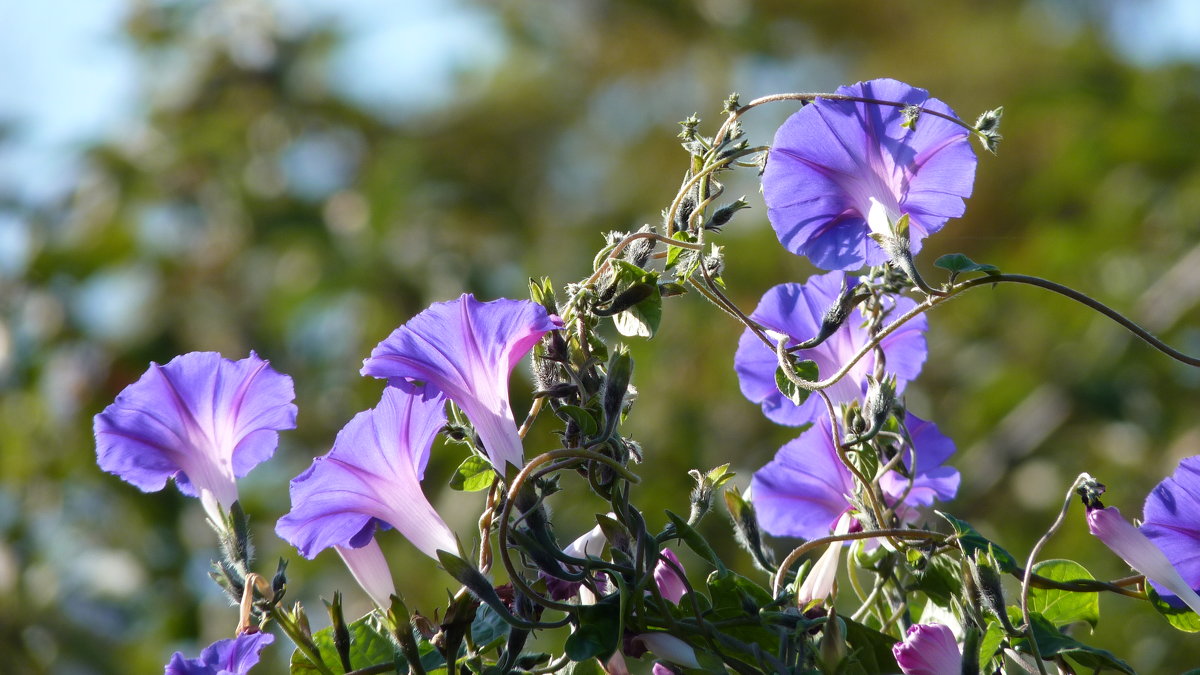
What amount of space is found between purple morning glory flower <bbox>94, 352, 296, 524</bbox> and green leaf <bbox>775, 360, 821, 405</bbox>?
0.94ft

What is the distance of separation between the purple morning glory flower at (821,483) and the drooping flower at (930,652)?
0.55 feet

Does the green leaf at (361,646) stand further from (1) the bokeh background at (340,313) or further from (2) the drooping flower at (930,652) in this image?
(1) the bokeh background at (340,313)

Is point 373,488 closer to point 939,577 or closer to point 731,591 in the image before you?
point 731,591

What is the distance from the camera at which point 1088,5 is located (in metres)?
8.73

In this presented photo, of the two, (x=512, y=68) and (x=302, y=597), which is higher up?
(x=512, y=68)

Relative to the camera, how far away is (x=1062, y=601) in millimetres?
700

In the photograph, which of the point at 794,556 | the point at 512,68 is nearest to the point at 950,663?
the point at 794,556

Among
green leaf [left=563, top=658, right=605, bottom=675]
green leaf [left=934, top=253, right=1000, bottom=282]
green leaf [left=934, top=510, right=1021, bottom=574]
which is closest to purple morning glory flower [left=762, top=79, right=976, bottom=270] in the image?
green leaf [left=934, top=253, right=1000, bottom=282]

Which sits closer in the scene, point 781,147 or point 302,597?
point 781,147

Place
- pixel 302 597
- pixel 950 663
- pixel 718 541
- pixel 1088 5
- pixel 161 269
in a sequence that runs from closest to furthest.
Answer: pixel 950 663 < pixel 718 541 < pixel 302 597 < pixel 161 269 < pixel 1088 5

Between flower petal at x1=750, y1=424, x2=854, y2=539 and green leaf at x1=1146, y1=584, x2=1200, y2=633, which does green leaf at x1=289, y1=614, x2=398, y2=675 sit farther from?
green leaf at x1=1146, y1=584, x2=1200, y2=633

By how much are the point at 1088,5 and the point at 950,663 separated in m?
9.32

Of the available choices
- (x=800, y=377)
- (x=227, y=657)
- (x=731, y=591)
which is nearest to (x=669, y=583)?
(x=731, y=591)

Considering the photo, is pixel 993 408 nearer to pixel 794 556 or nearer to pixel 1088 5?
pixel 794 556
